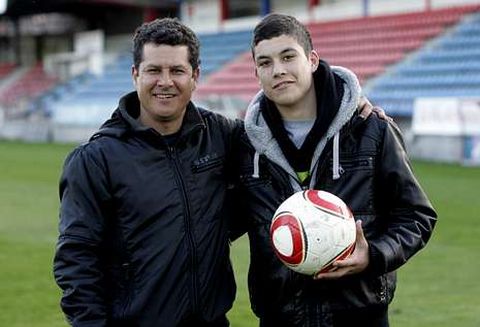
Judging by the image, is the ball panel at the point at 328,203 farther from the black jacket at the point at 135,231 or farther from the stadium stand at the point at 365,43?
the stadium stand at the point at 365,43

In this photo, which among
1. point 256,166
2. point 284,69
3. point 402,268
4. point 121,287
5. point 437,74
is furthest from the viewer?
point 437,74

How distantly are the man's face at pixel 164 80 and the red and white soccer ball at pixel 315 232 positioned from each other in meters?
0.57

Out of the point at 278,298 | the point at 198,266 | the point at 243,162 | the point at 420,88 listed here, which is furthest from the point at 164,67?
the point at 420,88

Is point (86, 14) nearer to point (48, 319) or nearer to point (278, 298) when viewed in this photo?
Answer: point (48, 319)

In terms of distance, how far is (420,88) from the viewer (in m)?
21.8

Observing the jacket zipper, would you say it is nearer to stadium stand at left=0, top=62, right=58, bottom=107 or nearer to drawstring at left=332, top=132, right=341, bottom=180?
drawstring at left=332, top=132, right=341, bottom=180

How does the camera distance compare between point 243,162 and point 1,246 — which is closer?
point 243,162

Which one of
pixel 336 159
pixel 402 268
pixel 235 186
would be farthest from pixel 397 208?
pixel 402 268

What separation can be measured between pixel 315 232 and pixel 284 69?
629 millimetres

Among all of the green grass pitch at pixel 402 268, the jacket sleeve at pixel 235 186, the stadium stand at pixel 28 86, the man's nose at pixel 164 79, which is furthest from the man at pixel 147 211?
the stadium stand at pixel 28 86

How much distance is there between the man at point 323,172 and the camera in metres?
3.26

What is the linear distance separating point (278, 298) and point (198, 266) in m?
0.38

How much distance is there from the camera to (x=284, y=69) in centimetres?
323

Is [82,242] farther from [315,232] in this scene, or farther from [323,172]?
[323,172]
